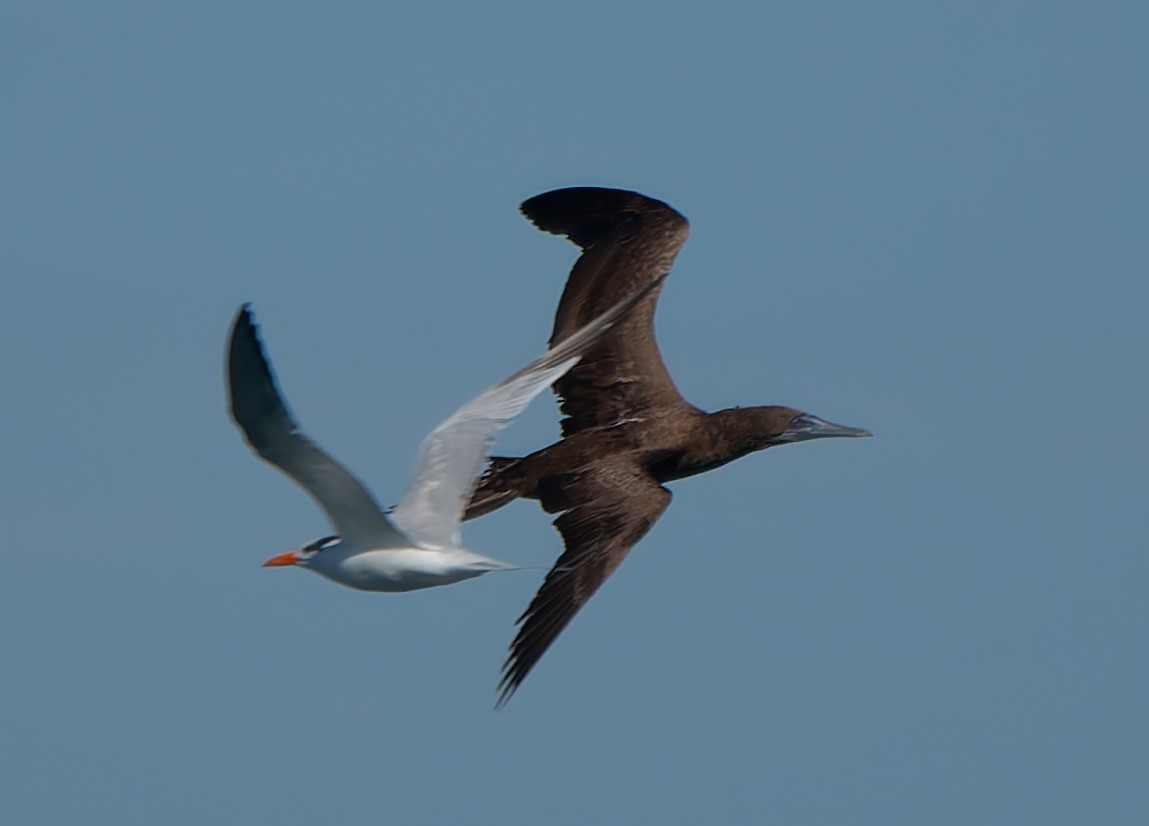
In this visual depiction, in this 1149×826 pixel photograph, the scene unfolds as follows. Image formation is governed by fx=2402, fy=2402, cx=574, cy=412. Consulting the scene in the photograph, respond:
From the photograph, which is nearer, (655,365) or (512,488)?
(512,488)

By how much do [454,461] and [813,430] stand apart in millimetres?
5873

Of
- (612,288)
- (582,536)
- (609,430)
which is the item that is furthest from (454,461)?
(612,288)

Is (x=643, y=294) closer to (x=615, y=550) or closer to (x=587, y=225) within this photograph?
(x=587, y=225)

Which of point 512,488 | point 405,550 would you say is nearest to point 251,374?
point 405,550

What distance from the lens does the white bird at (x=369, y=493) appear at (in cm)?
1365

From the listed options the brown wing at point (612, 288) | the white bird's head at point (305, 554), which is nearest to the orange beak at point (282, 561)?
the white bird's head at point (305, 554)

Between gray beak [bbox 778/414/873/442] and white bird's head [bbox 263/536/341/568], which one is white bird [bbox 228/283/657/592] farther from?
gray beak [bbox 778/414/873/442]

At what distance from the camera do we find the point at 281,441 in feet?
45.4

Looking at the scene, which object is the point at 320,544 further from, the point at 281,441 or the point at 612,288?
the point at 612,288

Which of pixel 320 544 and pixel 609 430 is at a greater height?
pixel 609 430

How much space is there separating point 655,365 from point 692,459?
119 centimetres

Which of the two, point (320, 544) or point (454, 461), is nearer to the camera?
point (320, 544)

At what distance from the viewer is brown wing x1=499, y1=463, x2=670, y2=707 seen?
17719mm

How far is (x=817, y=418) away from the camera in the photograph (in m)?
21.0
